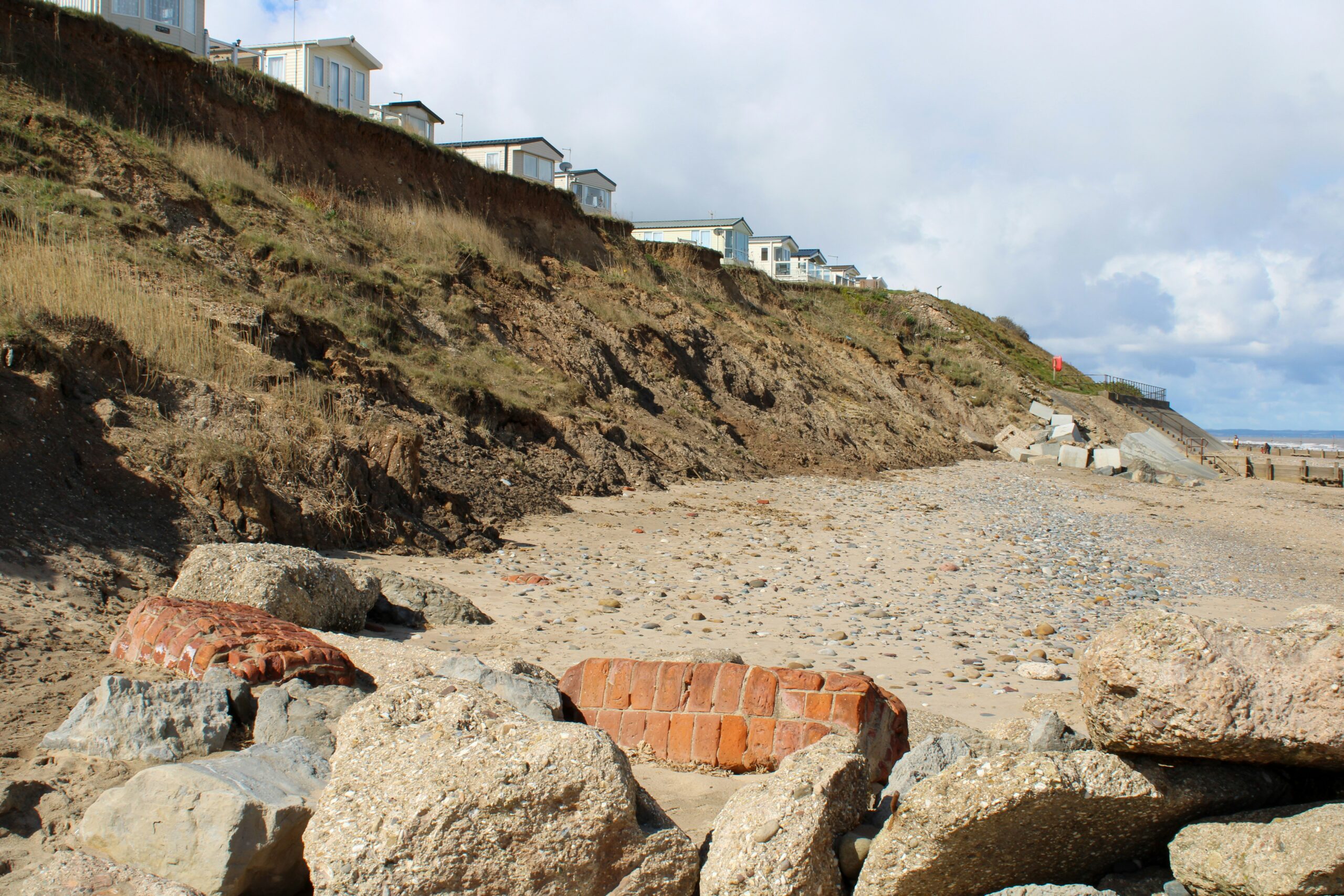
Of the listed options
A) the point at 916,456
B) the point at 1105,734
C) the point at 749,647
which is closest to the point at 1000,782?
the point at 1105,734

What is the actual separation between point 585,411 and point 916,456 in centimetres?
1171

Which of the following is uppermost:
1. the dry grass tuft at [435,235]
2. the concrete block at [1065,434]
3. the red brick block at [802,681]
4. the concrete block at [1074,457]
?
the dry grass tuft at [435,235]

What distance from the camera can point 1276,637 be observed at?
284 centimetres

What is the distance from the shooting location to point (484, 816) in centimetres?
260

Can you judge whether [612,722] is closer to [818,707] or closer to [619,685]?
[619,685]

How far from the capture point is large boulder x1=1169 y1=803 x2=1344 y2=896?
259 cm

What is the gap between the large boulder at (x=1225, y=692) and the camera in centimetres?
271

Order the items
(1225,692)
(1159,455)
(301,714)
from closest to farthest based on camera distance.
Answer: (1225,692) → (301,714) → (1159,455)

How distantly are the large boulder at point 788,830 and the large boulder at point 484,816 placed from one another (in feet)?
0.45

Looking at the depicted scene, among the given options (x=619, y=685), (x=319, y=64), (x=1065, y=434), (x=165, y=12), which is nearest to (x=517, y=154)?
(x=319, y=64)

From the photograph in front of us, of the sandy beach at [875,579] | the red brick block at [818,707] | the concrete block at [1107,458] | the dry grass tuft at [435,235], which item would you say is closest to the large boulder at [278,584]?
the sandy beach at [875,579]

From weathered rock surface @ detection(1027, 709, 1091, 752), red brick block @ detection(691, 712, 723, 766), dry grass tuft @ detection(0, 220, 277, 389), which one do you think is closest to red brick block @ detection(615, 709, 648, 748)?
red brick block @ detection(691, 712, 723, 766)

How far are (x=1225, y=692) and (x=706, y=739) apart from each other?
2.00 m

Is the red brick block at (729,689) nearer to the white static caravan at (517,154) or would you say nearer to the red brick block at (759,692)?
the red brick block at (759,692)
